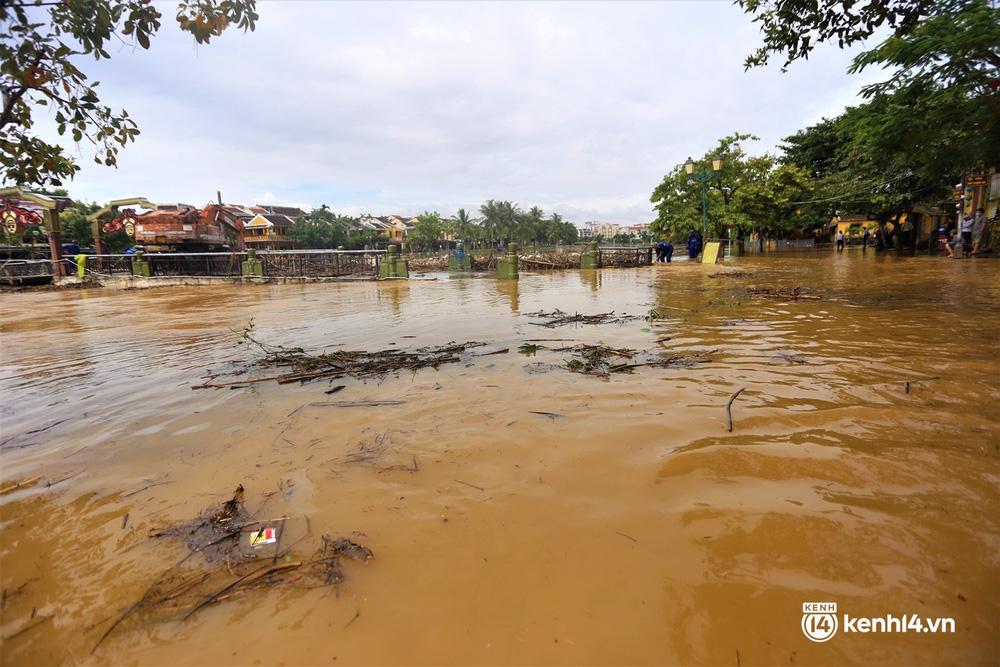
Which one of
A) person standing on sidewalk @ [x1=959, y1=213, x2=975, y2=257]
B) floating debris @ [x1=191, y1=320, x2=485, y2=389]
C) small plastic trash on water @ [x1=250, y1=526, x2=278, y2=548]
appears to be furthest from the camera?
person standing on sidewalk @ [x1=959, y1=213, x2=975, y2=257]

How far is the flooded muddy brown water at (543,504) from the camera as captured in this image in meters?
1.59

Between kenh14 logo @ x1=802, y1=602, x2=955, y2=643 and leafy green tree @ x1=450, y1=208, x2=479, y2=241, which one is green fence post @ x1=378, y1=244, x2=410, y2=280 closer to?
kenh14 logo @ x1=802, y1=602, x2=955, y2=643

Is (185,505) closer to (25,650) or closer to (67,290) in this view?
(25,650)

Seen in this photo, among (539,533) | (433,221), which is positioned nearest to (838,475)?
(539,533)

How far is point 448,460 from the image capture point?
2848 millimetres

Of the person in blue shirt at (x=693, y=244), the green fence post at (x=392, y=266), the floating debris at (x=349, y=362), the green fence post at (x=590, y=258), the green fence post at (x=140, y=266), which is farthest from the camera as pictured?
the person in blue shirt at (x=693, y=244)

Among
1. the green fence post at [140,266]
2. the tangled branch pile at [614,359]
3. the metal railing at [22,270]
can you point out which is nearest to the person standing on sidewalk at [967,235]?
the tangled branch pile at [614,359]

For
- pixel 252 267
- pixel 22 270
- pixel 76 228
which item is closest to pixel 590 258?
pixel 252 267

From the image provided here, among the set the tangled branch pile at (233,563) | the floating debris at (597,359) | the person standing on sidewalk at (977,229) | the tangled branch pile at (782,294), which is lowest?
the tangled branch pile at (233,563)

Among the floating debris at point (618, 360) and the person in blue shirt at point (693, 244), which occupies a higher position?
the person in blue shirt at point (693, 244)

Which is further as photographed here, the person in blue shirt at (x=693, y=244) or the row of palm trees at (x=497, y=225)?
the row of palm trees at (x=497, y=225)

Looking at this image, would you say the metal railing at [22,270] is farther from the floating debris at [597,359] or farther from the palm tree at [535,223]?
the palm tree at [535,223]

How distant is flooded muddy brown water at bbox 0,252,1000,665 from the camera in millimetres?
1590

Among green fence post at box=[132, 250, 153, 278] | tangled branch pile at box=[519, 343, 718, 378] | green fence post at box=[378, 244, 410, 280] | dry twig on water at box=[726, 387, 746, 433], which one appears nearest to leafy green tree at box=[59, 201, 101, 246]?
green fence post at box=[132, 250, 153, 278]
